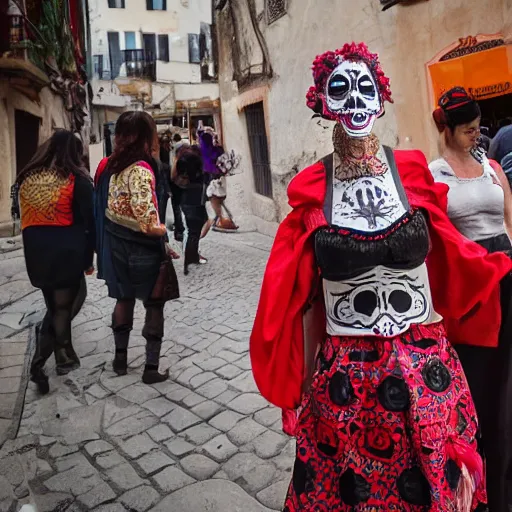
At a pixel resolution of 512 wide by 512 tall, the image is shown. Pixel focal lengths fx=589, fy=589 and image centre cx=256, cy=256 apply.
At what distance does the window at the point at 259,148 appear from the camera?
37.8 ft

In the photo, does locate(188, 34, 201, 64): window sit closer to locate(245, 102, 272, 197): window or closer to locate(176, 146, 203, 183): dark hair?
locate(245, 102, 272, 197): window

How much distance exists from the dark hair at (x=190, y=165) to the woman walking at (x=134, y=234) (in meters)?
3.49

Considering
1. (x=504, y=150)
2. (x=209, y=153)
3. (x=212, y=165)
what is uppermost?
(x=209, y=153)

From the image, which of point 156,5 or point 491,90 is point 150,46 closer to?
point 156,5

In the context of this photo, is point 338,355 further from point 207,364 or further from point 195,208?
point 195,208

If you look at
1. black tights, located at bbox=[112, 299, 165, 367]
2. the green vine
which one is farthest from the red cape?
the green vine

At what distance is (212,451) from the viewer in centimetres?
326

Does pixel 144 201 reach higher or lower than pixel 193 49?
lower

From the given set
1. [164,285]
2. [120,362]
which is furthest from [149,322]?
[120,362]

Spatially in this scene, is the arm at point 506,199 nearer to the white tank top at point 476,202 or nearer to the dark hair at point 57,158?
the white tank top at point 476,202

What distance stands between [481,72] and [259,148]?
21.5 ft

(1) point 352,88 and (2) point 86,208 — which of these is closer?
(1) point 352,88

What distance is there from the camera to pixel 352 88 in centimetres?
203

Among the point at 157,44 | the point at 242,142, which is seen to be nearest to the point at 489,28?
the point at 242,142
